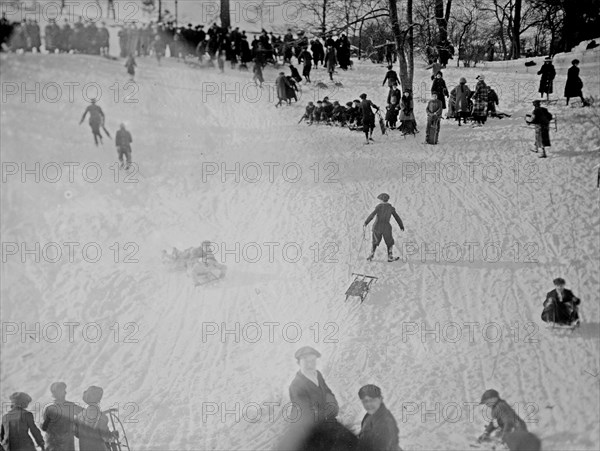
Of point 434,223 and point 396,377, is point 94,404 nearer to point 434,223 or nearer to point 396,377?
point 396,377

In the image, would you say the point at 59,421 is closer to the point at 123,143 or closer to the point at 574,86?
the point at 123,143

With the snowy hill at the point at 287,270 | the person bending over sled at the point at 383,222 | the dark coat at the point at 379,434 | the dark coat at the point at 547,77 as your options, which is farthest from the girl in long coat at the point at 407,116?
the dark coat at the point at 379,434

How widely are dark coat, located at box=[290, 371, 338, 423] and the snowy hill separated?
1.83m

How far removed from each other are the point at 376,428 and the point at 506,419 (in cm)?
206

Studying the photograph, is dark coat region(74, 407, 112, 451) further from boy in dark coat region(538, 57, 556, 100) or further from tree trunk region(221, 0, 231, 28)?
tree trunk region(221, 0, 231, 28)

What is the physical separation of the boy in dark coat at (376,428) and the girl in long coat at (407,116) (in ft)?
44.3

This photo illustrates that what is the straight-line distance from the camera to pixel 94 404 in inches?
282

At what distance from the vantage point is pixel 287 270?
1265cm

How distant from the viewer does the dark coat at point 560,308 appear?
9.41 meters

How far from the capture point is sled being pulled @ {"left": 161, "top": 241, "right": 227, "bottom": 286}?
12602mm

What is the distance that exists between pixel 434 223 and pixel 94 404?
8.76m

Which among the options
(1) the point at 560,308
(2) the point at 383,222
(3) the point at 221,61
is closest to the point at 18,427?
(2) the point at 383,222

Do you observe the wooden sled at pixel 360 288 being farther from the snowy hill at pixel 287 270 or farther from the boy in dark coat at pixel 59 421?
the boy in dark coat at pixel 59 421

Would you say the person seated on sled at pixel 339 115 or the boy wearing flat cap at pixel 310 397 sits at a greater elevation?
the person seated on sled at pixel 339 115
